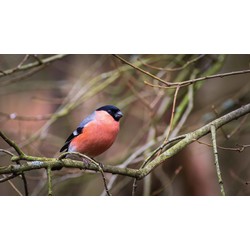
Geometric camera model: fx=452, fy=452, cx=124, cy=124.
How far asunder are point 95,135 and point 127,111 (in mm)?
682

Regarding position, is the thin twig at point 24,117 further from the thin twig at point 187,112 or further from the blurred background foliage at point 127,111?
the thin twig at point 187,112

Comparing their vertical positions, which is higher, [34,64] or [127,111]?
[34,64]

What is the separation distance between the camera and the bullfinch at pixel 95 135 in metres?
2.30

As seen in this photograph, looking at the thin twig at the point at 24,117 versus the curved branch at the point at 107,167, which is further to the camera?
the thin twig at the point at 24,117

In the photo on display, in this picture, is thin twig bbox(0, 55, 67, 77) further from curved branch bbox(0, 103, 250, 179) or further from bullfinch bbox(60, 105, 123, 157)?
curved branch bbox(0, 103, 250, 179)

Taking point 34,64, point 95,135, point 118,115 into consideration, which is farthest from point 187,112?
point 34,64

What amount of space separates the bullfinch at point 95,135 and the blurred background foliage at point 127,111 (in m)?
0.21

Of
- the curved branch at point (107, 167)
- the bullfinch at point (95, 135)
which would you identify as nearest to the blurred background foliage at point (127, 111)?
the bullfinch at point (95, 135)

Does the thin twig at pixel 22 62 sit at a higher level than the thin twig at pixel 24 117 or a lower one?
higher

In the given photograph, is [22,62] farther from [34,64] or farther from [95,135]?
[95,135]

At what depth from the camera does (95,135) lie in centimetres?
230

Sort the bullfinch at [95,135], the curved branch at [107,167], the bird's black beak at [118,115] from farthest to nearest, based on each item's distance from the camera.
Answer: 1. the bird's black beak at [118,115]
2. the bullfinch at [95,135]
3. the curved branch at [107,167]

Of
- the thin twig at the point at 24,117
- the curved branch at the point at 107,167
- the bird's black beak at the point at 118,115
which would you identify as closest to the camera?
the curved branch at the point at 107,167
